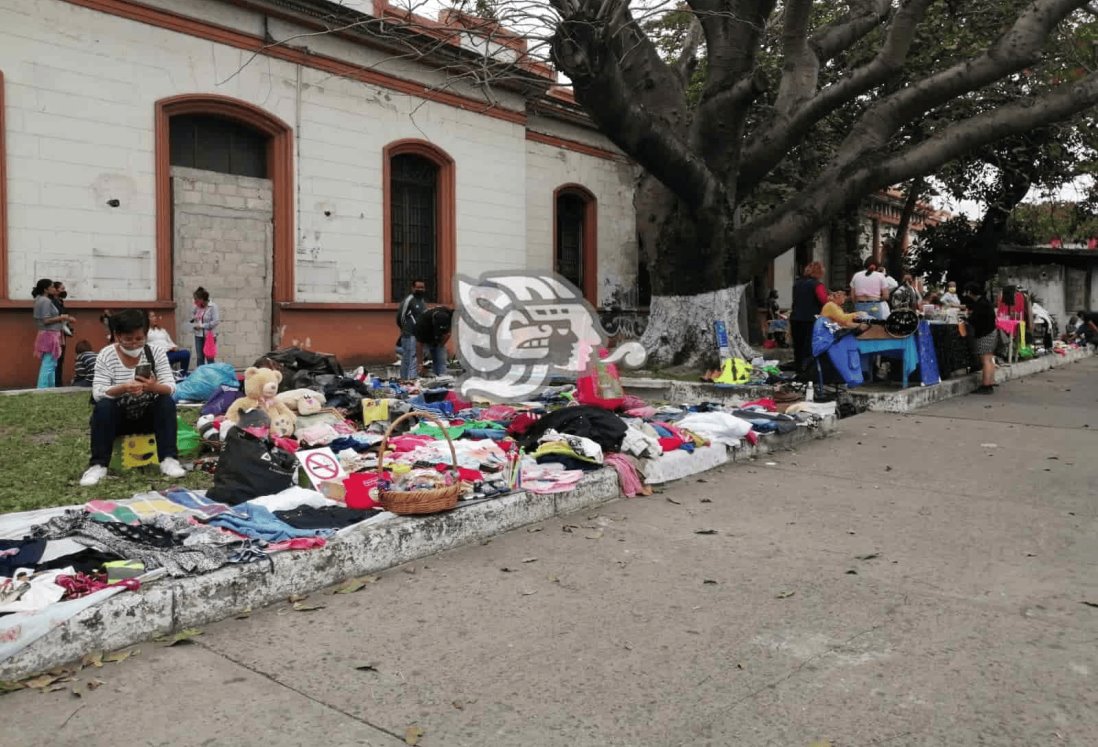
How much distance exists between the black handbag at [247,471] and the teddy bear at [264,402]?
3.73 feet

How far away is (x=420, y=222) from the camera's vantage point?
17172 mm

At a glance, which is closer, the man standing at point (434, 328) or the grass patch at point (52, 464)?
the grass patch at point (52, 464)

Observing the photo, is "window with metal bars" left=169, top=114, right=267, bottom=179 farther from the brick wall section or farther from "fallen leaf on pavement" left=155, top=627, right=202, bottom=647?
"fallen leaf on pavement" left=155, top=627, right=202, bottom=647

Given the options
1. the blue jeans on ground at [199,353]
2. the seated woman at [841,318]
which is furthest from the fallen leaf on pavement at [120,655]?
the blue jeans on ground at [199,353]

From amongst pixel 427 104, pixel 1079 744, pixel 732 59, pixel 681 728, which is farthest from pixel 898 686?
pixel 427 104

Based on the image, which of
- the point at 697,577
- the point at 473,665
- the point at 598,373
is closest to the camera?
the point at 473,665

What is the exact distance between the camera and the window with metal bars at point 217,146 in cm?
1349

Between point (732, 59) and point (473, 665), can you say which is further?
point (732, 59)

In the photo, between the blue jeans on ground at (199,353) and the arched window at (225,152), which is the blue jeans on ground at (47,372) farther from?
the blue jeans on ground at (199,353)

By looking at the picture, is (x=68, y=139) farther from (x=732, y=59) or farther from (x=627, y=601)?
(x=627, y=601)

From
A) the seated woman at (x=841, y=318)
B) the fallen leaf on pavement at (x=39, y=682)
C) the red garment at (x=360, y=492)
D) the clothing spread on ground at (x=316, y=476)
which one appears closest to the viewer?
the fallen leaf on pavement at (x=39, y=682)

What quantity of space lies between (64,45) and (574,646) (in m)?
11.6

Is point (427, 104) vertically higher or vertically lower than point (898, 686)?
higher

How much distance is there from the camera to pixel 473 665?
3406 millimetres
